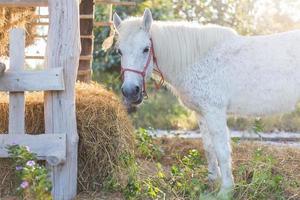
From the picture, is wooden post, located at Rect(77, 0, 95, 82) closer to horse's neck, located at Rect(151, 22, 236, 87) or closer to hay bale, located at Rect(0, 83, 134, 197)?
hay bale, located at Rect(0, 83, 134, 197)

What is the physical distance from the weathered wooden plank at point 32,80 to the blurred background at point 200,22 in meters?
3.62

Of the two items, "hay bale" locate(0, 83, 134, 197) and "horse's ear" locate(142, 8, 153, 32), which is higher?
"horse's ear" locate(142, 8, 153, 32)

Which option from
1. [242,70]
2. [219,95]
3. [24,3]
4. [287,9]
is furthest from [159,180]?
[287,9]

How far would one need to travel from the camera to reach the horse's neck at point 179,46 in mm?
4875

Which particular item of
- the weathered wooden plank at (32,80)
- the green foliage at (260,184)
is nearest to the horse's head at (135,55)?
the weathered wooden plank at (32,80)

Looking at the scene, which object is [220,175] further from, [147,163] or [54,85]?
[54,85]

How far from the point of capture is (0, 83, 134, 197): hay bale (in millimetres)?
4793

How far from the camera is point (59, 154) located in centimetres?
442

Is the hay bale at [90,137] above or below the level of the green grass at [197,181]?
above

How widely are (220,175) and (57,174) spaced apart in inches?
62.7

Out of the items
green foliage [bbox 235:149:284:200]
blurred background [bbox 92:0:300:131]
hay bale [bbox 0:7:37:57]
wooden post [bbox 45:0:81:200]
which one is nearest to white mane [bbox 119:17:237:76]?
wooden post [bbox 45:0:81:200]

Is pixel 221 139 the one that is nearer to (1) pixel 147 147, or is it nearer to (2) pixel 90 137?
(2) pixel 90 137

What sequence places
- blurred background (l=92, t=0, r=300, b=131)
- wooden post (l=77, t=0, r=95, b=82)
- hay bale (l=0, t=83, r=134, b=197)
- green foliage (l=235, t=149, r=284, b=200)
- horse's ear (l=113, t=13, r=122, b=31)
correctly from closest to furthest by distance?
green foliage (l=235, t=149, r=284, b=200) < hay bale (l=0, t=83, r=134, b=197) < horse's ear (l=113, t=13, r=122, b=31) < wooden post (l=77, t=0, r=95, b=82) < blurred background (l=92, t=0, r=300, b=131)

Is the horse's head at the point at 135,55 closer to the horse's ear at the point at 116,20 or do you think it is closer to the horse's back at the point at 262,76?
the horse's ear at the point at 116,20
